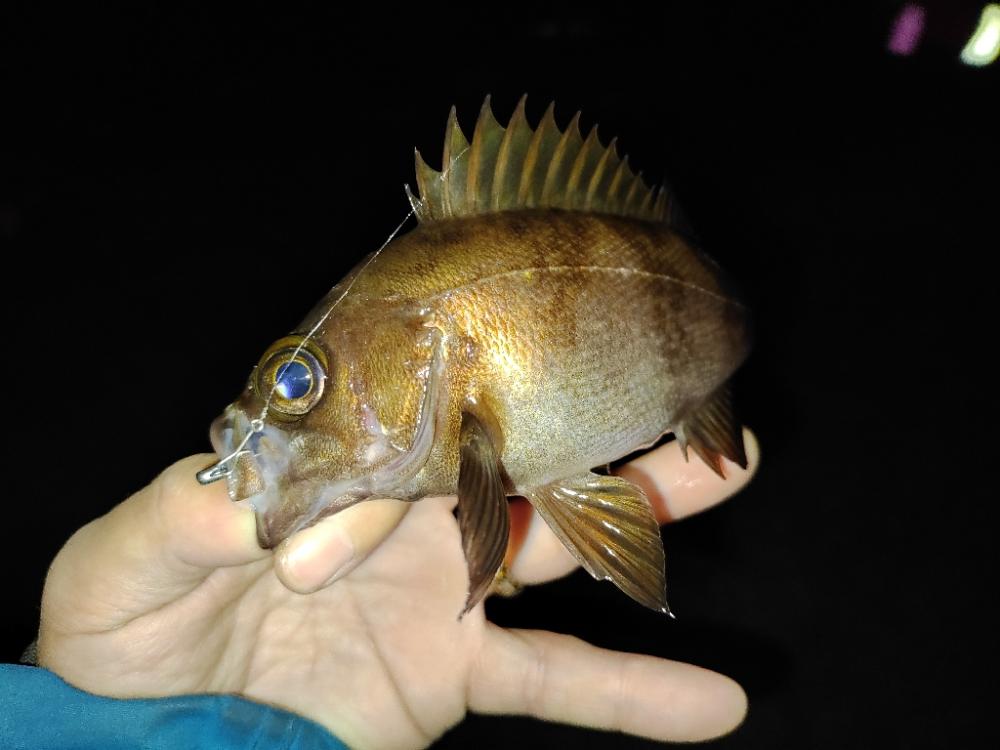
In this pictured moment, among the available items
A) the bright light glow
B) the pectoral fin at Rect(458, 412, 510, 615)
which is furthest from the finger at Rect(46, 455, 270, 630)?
the bright light glow

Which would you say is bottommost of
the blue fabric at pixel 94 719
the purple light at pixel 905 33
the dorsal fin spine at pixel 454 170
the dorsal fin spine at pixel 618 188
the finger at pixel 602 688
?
the blue fabric at pixel 94 719

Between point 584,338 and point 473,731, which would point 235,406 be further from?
point 473,731

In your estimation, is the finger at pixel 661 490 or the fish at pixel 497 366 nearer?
the fish at pixel 497 366

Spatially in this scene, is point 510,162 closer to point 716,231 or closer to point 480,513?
point 480,513

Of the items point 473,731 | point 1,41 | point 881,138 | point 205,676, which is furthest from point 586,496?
point 1,41

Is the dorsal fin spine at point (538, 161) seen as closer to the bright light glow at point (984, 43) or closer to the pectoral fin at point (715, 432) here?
the pectoral fin at point (715, 432)

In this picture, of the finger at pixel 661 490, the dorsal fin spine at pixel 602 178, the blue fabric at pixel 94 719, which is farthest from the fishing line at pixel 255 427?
the finger at pixel 661 490
